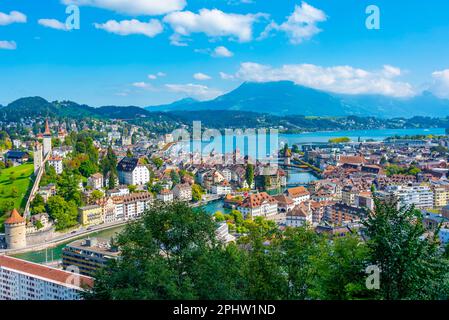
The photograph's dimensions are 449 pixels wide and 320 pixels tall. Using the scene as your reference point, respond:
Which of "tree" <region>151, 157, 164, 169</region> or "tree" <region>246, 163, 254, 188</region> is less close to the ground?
"tree" <region>151, 157, 164, 169</region>

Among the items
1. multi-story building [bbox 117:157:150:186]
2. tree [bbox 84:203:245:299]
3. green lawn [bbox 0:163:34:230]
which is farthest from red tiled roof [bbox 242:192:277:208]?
tree [bbox 84:203:245:299]

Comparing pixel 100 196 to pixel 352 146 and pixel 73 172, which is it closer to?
pixel 73 172

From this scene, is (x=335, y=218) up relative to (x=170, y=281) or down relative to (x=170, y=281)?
down

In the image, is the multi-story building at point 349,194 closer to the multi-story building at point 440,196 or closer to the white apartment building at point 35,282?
the multi-story building at point 440,196

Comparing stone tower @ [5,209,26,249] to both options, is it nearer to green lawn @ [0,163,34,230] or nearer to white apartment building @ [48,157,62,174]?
green lawn @ [0,163,34,230]

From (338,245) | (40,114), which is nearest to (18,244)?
(338,245)

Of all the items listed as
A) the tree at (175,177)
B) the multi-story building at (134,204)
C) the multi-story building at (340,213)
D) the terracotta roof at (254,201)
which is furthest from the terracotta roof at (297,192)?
the tree at (175,177)

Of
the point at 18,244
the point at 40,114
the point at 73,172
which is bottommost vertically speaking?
the point at 18,244
